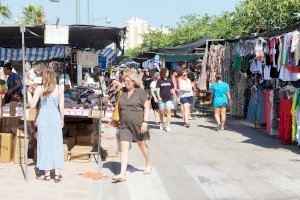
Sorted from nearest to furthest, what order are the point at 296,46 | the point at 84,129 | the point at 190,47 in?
the point at 84,129 < the point at 296,46 < the point at 190,47

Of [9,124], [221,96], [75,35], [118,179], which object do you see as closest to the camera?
[118,179]

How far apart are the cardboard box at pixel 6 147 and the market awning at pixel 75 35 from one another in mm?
1993

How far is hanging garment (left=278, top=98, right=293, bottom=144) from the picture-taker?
12.5 meters

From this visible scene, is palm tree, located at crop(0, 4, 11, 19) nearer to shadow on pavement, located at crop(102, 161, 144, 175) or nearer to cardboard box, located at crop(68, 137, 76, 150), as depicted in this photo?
cardboard box, located at crop(68, 137, 76, 150)

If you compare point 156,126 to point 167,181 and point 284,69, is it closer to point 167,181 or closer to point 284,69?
point 284,69

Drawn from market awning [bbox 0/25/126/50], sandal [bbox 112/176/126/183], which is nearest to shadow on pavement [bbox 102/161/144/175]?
sandal [bbox 112/176/126/183]

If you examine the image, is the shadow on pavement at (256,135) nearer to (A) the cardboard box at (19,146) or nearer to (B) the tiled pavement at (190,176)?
(B) the tiled pavement at (190,176)

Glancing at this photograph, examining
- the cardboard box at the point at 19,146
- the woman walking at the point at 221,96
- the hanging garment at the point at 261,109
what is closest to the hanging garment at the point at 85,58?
the woman walking at the point at 221,96

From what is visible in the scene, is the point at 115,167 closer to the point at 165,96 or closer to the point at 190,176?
the point at 190,176

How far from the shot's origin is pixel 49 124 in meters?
8.37

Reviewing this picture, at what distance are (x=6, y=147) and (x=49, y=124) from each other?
1931mm

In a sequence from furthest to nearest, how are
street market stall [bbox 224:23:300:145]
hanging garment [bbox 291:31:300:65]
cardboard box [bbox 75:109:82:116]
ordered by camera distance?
1. street market stall [bbox 224:23:300:145]
2. hanging garment [bbox 291:31:300:65]
3. cardboard box [bbox 75:109:82:116]

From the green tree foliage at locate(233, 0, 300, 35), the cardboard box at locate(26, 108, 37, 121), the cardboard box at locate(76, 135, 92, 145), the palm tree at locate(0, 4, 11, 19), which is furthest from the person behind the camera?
the palm tree at locate(0, 4, 11, 19)

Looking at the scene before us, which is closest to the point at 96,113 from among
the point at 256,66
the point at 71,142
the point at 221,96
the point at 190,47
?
the point at 71,142
